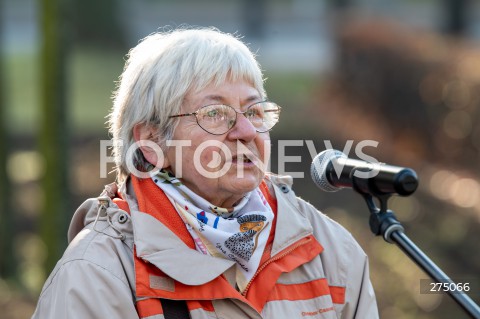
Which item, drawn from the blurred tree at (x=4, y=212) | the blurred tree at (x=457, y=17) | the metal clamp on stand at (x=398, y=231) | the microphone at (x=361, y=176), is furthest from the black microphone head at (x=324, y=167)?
the blurred tree at (x=457, y=17)

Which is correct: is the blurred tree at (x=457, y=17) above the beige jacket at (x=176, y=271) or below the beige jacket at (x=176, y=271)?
below

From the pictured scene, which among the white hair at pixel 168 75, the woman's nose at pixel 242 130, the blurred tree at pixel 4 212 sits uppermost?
the white hair at pixel 168 75

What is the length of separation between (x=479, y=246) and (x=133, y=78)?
201 inches

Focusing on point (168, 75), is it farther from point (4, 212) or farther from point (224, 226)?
point (4, 212)

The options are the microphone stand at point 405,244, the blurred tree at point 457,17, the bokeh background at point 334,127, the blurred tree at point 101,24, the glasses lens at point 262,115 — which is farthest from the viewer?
the blurred tree at point 101,24

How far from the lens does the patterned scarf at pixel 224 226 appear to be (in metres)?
3.33

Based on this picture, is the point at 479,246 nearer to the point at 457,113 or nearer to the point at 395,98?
the point at 457,113

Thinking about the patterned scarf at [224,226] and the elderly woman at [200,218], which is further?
the patterned scarf at [224,226]

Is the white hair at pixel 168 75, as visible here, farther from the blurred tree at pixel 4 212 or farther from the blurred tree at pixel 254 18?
the blurred tree at pixel 254 18

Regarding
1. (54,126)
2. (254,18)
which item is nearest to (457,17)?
(254,18)

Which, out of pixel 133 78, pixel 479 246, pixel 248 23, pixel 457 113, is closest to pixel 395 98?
pixel 457 113

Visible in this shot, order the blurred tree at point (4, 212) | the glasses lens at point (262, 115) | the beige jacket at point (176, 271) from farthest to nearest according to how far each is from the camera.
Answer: the blurred tree at point (4, 212), the glasses lens at point (262, 115), the beige jacket at point (176, 271)

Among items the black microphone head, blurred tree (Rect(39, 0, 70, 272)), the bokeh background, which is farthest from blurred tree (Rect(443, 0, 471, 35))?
the black microphone head

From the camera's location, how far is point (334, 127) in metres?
15.4
